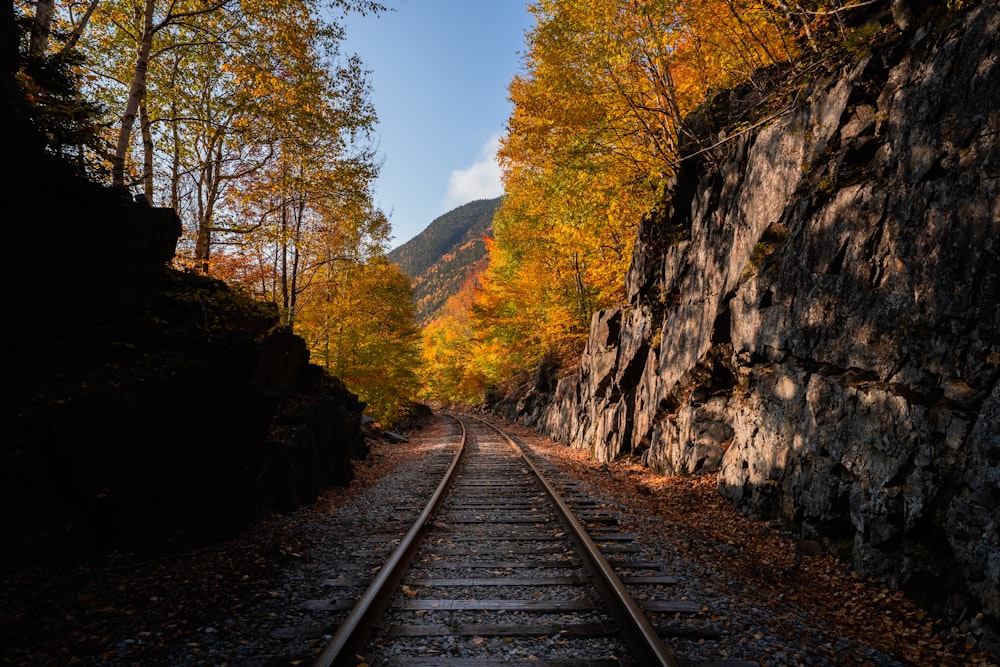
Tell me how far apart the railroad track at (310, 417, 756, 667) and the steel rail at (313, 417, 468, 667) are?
0.04 ft

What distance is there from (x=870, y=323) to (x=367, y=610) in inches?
256

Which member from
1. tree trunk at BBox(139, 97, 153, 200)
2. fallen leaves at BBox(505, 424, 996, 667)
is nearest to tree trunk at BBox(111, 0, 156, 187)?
tree trunk at BBox(139, 97, 153, 200)

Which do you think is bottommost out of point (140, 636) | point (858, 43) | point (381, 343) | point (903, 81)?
point (140, 636)

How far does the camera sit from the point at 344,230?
1720cm

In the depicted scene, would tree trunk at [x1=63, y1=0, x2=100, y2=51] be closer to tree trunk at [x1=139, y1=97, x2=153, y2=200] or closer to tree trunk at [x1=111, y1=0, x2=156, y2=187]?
tree trunk at [x1=111, y1=0, x2=156, y2=187]

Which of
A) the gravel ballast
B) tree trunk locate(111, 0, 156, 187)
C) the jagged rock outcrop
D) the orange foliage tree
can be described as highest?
the orange foliage tree

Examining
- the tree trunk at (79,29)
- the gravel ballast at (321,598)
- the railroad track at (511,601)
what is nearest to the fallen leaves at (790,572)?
the gravel ballast at (321,598)

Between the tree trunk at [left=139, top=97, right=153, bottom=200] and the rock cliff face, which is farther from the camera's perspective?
the tree trunk at [left=139, top=97, right=153, bottom=200]

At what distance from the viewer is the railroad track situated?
12.1 feet

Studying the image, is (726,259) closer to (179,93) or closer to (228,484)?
(228,484)

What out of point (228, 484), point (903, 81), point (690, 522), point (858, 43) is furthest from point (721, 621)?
point (858, 43)

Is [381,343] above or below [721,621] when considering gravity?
above

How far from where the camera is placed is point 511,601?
15.0 feet

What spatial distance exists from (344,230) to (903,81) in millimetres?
15461
